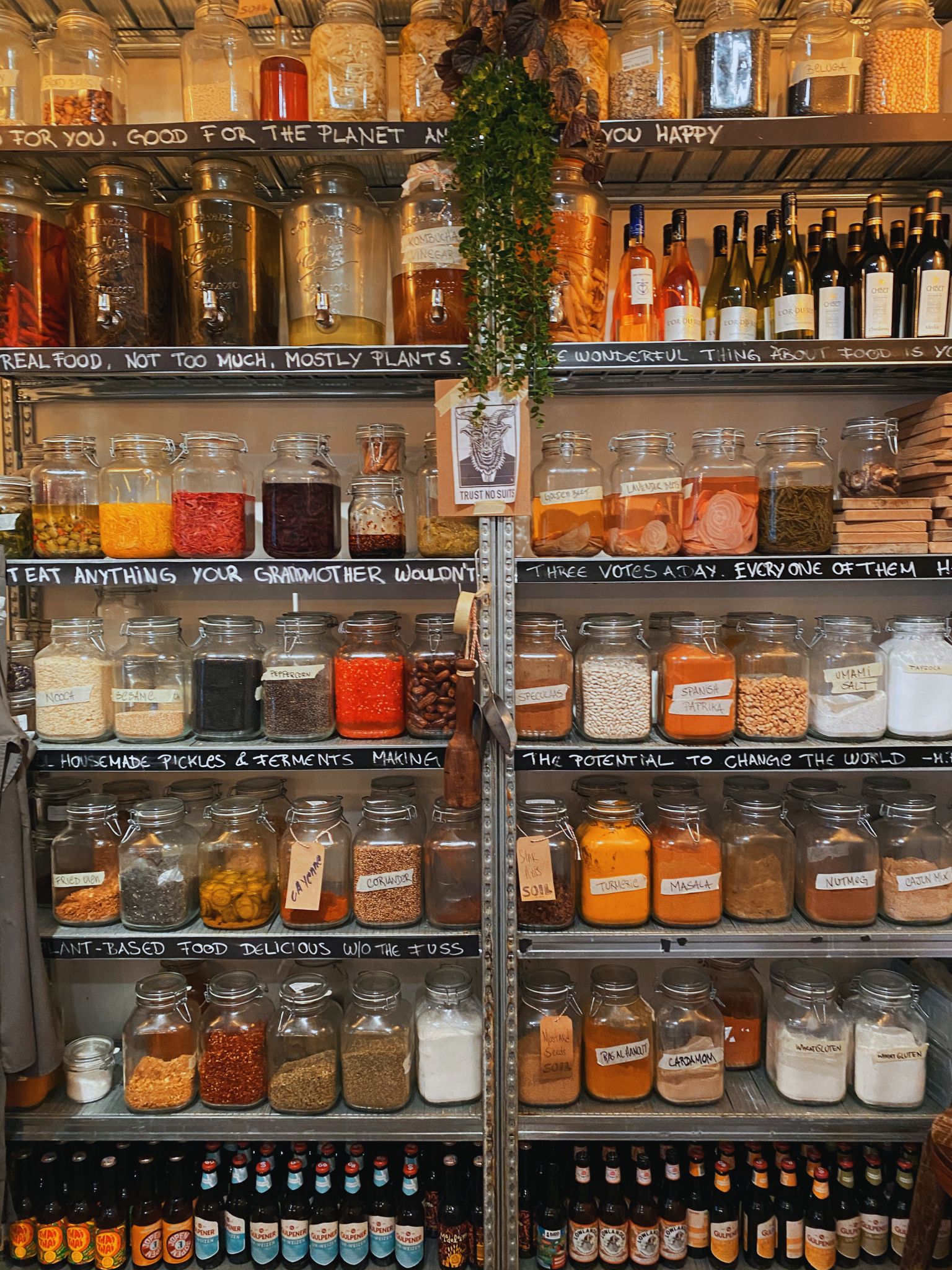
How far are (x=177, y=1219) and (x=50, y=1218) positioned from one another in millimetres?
305

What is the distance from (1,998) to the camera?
1892mm

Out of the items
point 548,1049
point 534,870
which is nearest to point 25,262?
point 534,870

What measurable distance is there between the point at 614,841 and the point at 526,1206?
0.95m

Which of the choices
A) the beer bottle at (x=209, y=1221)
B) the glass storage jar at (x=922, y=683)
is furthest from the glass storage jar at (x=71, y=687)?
the glass storage jar at (x=922, y=683)

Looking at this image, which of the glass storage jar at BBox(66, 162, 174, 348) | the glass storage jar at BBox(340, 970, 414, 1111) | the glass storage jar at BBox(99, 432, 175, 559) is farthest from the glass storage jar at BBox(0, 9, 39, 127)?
the glass storage jar at BBox(340, 970, 414, 1111)

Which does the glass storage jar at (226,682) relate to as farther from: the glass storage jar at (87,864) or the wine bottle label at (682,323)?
the wine bottle label at (682,323)

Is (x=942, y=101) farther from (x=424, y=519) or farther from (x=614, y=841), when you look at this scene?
(x=614, y=841)

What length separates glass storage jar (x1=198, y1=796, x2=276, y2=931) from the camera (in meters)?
1.97

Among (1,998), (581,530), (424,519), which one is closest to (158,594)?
(424,519)

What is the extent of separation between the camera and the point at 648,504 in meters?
1.92

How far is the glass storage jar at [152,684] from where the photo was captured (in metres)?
1.96

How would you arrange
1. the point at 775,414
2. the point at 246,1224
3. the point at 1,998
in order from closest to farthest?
the point at 1,998, the point at 246,1224, the point at 775,414

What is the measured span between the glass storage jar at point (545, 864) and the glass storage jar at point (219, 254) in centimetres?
130

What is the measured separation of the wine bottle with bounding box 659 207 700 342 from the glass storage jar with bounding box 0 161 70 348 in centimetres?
143
